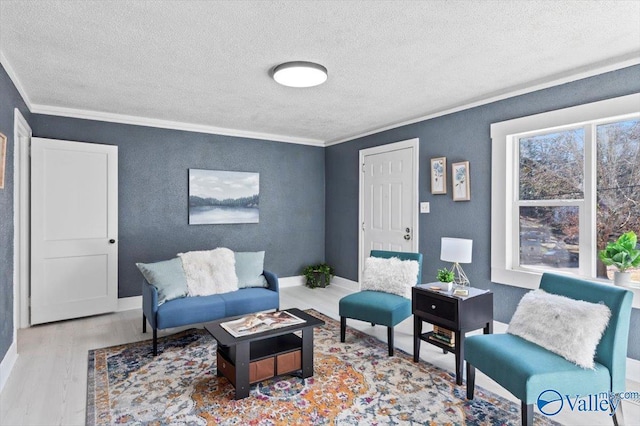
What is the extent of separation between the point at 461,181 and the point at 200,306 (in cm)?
297

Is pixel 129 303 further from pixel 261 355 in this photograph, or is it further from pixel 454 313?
pixel 454 313

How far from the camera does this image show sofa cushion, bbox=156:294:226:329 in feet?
10.3

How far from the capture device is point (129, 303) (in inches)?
175

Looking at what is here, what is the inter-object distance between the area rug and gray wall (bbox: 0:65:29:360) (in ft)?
2.25

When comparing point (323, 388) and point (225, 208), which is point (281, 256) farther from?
point (323, 388)

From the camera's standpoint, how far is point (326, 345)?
3.32 metres

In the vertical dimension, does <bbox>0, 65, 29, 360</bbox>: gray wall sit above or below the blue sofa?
above

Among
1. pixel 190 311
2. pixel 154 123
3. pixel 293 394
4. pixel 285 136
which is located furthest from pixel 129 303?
pixel 285 136

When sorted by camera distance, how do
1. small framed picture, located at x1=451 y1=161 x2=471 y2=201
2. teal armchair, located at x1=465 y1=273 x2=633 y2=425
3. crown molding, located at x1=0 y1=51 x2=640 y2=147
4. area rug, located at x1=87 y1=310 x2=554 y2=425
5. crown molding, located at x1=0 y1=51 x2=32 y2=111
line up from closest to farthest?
1. teal armchair, located at x1=465 y1=273 x2=633 y2=425
2. area rug, located at x1=87 y1=310 x2=554 y2=425
3. crown molding, located at x1=0 y1=51 x2=32 y2=111
4. crown molding, located at x1=0 y1=51 x2=640 y2=147
5. small framed picture, located at x1=451 y1=161 x2=471 y2=201

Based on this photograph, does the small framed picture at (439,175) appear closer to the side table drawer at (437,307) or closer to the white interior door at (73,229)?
the side table drawer at (437,307)

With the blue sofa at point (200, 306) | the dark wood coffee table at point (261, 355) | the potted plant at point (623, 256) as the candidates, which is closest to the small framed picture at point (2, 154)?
the blue sofa at point (200, 306)

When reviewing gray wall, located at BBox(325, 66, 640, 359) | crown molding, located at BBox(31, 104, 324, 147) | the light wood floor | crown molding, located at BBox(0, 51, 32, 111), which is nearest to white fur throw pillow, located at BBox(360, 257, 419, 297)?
the light wood floor

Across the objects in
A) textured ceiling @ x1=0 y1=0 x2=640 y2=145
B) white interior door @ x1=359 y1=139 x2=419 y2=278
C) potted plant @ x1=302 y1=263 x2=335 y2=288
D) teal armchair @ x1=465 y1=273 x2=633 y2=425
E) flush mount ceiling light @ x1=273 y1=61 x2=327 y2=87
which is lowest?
potted plant @ x1=302 y1=263 x2=335 y2=288

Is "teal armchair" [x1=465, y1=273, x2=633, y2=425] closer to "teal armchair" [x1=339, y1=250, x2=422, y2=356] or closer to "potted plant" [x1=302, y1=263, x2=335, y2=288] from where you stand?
"teal armchair" [x1=339, y1=250, x2=422, y2=356]
